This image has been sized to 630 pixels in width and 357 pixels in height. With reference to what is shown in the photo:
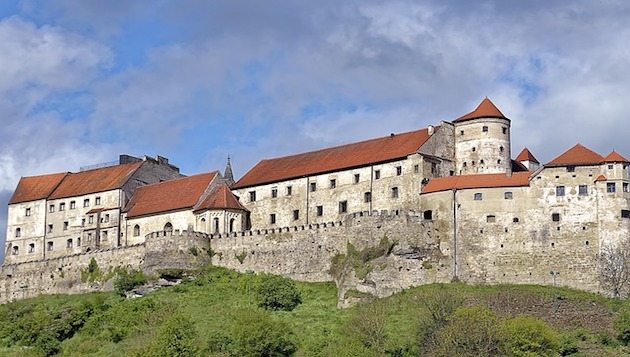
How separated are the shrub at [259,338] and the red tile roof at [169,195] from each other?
81.5ft

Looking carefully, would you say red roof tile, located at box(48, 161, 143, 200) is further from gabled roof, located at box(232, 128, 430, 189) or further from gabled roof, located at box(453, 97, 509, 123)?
gabled roof, located at box(453, 97, 509, 123)

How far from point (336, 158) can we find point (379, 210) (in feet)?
32.8

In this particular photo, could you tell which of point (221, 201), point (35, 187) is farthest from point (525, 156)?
point (35, 187)

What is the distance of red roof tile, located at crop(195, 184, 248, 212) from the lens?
108250 millimetres

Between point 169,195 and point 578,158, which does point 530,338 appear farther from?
point 169,195

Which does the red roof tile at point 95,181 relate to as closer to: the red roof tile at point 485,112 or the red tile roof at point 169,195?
the red tile roof at point 169,195

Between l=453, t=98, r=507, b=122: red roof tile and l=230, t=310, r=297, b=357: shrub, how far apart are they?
2753cm

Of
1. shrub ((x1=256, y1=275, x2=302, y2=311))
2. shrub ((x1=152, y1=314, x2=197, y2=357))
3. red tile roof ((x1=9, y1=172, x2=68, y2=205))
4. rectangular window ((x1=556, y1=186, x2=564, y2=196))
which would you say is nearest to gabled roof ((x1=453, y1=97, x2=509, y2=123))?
rectangular window ((x1=556, y1=186, x2=564, y2=196))

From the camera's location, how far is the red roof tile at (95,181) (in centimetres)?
11800

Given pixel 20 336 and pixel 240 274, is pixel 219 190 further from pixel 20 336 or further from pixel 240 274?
pixel 20 336

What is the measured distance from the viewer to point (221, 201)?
108750mm

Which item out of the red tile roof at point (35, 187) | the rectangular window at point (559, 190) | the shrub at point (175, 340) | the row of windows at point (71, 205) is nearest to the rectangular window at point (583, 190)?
the rectangular window at point (559, 190)

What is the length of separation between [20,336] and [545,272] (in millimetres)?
42000

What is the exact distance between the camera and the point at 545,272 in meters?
93.4
